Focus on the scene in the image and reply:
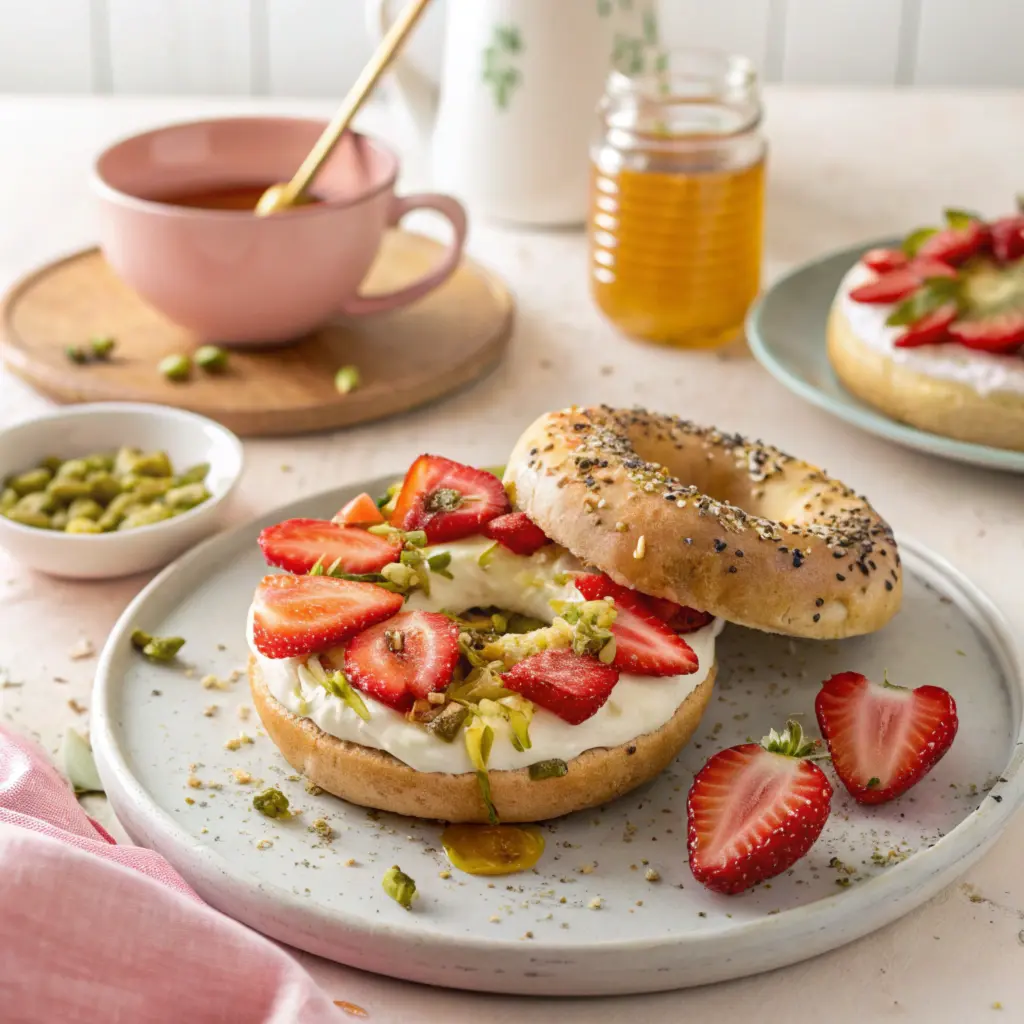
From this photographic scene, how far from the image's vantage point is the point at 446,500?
4.98ft

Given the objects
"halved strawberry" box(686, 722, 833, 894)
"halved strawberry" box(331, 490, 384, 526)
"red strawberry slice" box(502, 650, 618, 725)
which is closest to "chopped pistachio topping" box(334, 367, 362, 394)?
"halved strawberry" box(331, 490, 384, 526)

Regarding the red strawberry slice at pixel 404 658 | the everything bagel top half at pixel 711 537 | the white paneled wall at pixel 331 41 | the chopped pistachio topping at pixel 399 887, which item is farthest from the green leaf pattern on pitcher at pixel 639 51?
the white paneled wall at pixel 331 41

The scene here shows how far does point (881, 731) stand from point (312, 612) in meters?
0.55

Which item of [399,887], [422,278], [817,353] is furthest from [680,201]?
[399,887]

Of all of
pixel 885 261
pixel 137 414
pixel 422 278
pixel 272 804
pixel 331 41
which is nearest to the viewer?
pixel 272 804

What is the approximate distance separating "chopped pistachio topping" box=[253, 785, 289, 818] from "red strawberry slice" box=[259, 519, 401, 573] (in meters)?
0.25

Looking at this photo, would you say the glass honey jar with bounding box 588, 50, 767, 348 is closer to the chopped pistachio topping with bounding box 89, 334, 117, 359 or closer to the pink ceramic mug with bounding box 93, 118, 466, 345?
the pink ceramic mug with bounding box 93, 118, 466, 345

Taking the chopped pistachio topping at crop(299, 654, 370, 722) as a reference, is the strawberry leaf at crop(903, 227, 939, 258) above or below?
above

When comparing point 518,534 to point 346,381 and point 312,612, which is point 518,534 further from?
point 346,381

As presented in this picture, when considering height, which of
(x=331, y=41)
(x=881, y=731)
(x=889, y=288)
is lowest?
(x=331, y=41)

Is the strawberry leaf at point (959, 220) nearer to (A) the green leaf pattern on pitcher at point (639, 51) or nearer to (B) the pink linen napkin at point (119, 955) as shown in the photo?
(A) the green leaf pattern on pitcher at point (639, 51)

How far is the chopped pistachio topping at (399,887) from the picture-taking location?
116 cm

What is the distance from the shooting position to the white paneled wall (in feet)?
14.7

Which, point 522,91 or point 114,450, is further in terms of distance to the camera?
point 522,91
